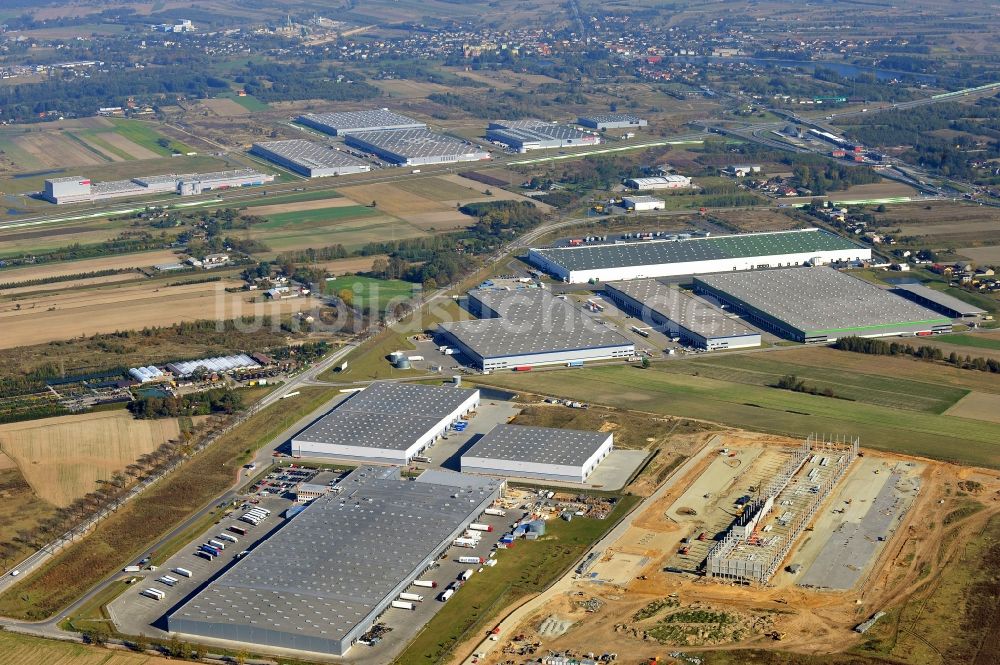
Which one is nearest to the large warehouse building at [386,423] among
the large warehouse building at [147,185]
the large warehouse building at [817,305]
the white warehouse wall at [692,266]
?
the large warehouse building at [817,305]

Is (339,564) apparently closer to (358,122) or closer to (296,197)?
(296,197)

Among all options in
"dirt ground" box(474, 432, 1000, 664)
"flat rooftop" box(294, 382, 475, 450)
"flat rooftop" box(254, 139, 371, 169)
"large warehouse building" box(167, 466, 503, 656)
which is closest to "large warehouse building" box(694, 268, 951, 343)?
"flat rooftop" box(294, 382, 475, 450)

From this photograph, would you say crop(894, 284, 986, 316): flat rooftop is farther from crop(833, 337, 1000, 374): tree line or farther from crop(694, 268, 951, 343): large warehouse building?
crop(833, 337, 1000, 374): tree line

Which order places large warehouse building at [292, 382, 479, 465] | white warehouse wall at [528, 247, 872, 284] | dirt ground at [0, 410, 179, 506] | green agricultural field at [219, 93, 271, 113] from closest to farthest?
dirt ground at [0, 410, 179, 506] → large warehouse building at [292, 382, 479, 465] → white warehouse wall at [528, 247, 872, 284] → green agricultural field at [219, 93, 271, 113]

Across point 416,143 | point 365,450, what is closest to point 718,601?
point 365,450

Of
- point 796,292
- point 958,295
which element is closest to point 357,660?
point 796,292

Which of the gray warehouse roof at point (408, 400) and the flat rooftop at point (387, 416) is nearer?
the flat rooftop at point (387, 416)

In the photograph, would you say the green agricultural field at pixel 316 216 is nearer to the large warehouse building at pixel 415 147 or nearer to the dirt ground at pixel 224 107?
the large warehouse building at pixel 415 147
